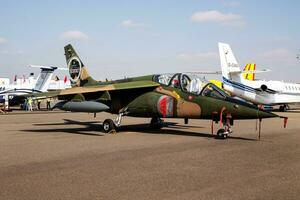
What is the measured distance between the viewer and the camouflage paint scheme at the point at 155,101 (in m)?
13.4

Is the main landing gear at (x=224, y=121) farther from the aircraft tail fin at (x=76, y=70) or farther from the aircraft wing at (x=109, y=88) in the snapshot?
the aircraft tail fin at (x=76, y=70)

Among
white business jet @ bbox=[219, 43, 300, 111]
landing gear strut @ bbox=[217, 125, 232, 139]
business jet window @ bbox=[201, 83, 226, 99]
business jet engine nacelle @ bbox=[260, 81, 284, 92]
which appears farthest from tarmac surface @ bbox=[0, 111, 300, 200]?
business jet engine nacelle @ bbox=[260, 81, 284, 92]

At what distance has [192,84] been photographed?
573 inches

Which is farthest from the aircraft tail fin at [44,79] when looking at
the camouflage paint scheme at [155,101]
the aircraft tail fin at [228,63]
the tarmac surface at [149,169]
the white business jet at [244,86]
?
the tarmac surface at [149,169]

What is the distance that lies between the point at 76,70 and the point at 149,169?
13190mm

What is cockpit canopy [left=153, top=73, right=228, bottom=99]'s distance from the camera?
46.0 feet

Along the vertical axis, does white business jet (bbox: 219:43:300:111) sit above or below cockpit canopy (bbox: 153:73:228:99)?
above

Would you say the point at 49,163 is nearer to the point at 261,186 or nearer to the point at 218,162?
the point at 218,162

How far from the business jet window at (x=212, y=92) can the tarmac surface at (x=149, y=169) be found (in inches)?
75.4

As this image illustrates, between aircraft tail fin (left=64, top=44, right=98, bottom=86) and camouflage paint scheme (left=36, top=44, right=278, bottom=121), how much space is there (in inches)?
123

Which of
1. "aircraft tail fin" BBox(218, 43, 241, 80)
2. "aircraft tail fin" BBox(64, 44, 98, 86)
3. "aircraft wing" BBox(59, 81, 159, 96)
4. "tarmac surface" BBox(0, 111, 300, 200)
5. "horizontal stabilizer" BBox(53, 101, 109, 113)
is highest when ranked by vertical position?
"aircraft tail fin" BBox(218, 43, 241, 80)

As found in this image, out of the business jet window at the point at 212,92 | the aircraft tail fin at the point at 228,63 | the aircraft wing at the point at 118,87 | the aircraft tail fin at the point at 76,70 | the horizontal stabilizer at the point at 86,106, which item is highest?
the aircraft tail fin at the point at 228,63

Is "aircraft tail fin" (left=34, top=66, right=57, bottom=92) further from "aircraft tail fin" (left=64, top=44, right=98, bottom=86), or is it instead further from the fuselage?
the fuselage

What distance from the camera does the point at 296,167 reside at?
322 inches
